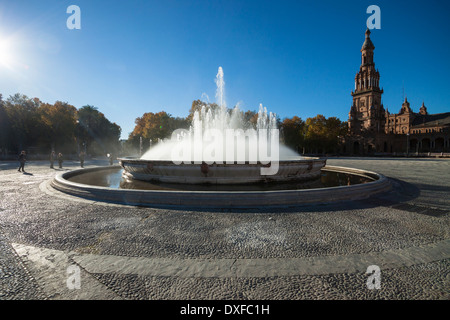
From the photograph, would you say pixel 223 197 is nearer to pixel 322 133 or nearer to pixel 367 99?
pixel 322 133

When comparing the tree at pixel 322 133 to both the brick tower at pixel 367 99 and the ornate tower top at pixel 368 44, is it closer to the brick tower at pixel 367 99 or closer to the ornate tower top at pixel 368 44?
the brick tower at pixel 367 99

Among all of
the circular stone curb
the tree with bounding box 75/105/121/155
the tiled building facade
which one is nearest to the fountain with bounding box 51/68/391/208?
the circular stone curb

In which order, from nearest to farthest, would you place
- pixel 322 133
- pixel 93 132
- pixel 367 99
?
pixel 93 132, pixel 322 133, pixel 367 99

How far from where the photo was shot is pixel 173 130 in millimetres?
51594

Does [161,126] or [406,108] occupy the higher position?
[406,108]

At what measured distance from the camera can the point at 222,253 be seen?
3047mm

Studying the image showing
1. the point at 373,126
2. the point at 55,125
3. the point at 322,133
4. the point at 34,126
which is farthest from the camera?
the point at 373,126

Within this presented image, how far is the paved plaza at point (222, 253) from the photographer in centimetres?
225

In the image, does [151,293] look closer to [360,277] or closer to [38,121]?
[360,277]

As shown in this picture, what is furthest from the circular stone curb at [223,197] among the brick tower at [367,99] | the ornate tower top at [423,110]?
the ornate tower top at [423,110]

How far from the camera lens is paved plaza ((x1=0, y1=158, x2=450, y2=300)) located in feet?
7.38

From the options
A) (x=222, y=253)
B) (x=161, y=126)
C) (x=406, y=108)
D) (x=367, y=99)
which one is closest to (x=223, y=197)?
(x=222, y=253)

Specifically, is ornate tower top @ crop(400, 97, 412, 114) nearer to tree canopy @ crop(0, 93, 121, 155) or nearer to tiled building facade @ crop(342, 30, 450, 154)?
tiled building facade @ crop(342, 30, 450, 154)
